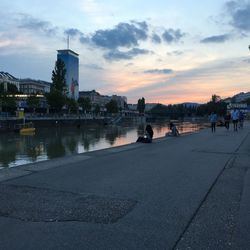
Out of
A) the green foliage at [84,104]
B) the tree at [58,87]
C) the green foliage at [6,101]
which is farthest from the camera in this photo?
the green foliage at [84,104]

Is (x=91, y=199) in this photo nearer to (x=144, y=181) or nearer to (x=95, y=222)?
(x=95, y=222)

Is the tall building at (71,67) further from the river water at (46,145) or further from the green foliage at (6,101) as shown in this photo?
the river water at (46,145)

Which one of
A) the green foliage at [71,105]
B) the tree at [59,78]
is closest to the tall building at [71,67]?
the green foliage at [71,105]

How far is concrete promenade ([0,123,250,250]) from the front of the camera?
4953 mm

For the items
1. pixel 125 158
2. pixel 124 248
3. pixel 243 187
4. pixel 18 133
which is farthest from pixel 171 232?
pixel 18 133

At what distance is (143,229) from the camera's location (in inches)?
212

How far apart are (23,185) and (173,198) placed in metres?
3.48

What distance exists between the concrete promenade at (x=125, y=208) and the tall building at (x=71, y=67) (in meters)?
137

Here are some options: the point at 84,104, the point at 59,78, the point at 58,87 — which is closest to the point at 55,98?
the point at 58,87

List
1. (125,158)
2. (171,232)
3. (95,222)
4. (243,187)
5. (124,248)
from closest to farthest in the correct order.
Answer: (124,248), (171,232), (95,222), (243,187), (125,158)

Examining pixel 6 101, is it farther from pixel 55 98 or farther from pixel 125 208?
pixel 125 208

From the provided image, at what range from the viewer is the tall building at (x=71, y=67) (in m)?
147

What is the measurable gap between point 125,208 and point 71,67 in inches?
→ 5794

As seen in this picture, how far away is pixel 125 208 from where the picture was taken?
6438mm
